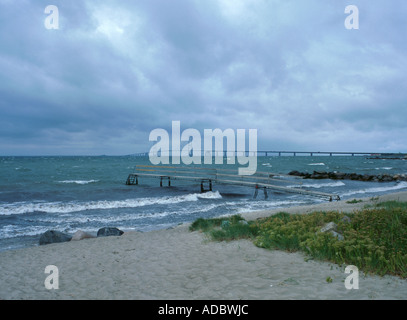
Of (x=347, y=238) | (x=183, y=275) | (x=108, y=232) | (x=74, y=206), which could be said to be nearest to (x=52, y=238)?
(x=108, y=232)

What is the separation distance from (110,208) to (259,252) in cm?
1516

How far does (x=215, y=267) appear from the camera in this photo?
6.43m

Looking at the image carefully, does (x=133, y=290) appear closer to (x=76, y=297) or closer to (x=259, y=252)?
(x=76, y=297)

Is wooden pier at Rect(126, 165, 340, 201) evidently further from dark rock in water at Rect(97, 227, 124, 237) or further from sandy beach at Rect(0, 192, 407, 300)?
sandy beach at Rect(0, 192, 407, 300)

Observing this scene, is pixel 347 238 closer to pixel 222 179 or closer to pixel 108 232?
pixel 108 232

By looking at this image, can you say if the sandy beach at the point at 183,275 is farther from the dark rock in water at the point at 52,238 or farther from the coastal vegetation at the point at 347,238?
the dark rock in water at the point at 52,238

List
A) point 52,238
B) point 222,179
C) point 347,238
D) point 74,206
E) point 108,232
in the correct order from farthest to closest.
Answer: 1. point 222,179
2. point 74,206
3. point 108,232
4. point 52,238
5. point 347,238

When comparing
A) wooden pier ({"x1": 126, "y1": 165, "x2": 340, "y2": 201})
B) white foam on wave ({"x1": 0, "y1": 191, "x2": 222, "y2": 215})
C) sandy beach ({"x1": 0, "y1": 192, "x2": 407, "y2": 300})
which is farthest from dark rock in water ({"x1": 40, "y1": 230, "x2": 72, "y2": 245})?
wooden pier ({"x1": 126, "y1": 165, "x2": 340, "y2": 201})

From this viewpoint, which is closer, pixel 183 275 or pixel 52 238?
pixel 183 275

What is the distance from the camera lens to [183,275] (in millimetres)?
6043

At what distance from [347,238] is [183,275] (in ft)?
12.9

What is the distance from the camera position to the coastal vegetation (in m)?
5.64

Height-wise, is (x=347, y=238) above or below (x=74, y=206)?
above

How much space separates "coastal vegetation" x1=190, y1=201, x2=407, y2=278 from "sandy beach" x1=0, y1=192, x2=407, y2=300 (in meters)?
0.30
